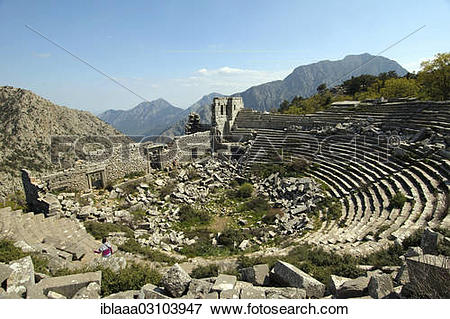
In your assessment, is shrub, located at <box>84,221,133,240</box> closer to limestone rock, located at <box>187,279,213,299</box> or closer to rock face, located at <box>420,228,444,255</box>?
limestone rock, located at <box>187,279,213,299</box>

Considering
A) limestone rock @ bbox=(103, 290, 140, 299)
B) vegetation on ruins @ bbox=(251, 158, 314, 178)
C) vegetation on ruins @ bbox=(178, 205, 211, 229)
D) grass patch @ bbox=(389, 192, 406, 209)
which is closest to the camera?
Result: limestone rock @ bbox=(103, 290, 140, 299)

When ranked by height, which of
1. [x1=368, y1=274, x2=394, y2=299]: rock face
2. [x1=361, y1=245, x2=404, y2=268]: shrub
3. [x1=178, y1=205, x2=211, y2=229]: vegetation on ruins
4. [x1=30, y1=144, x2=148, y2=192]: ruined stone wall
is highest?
Answer: [x1=30, y1=144, x2=148, y2=192]: ruined stone wall

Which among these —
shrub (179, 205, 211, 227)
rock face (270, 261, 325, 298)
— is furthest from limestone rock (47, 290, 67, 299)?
shrub (179, 205, 211, 227)

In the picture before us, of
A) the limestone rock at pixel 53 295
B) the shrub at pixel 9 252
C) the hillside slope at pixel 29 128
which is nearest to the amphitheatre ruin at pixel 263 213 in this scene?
the limestone rock at pixel 53 295

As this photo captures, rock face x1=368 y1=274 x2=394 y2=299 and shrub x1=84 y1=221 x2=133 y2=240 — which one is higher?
rock face x1=368 y1=274 x2=394 y2=299

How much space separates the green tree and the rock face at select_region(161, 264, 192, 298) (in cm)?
2581

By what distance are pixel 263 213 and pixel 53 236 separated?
30.4 ft

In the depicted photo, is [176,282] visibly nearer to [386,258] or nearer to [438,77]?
[386,258]

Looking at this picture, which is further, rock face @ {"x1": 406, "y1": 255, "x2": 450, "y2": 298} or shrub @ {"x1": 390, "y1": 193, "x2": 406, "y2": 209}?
shrub @ {"x1": 390, "y1": 193, "x2": 406, "y2": 209}

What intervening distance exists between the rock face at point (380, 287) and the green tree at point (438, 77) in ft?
78.5

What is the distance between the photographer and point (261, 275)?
5.17 metres

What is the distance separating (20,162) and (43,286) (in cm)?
3641

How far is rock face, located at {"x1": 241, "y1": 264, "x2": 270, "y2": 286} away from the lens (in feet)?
16.6
